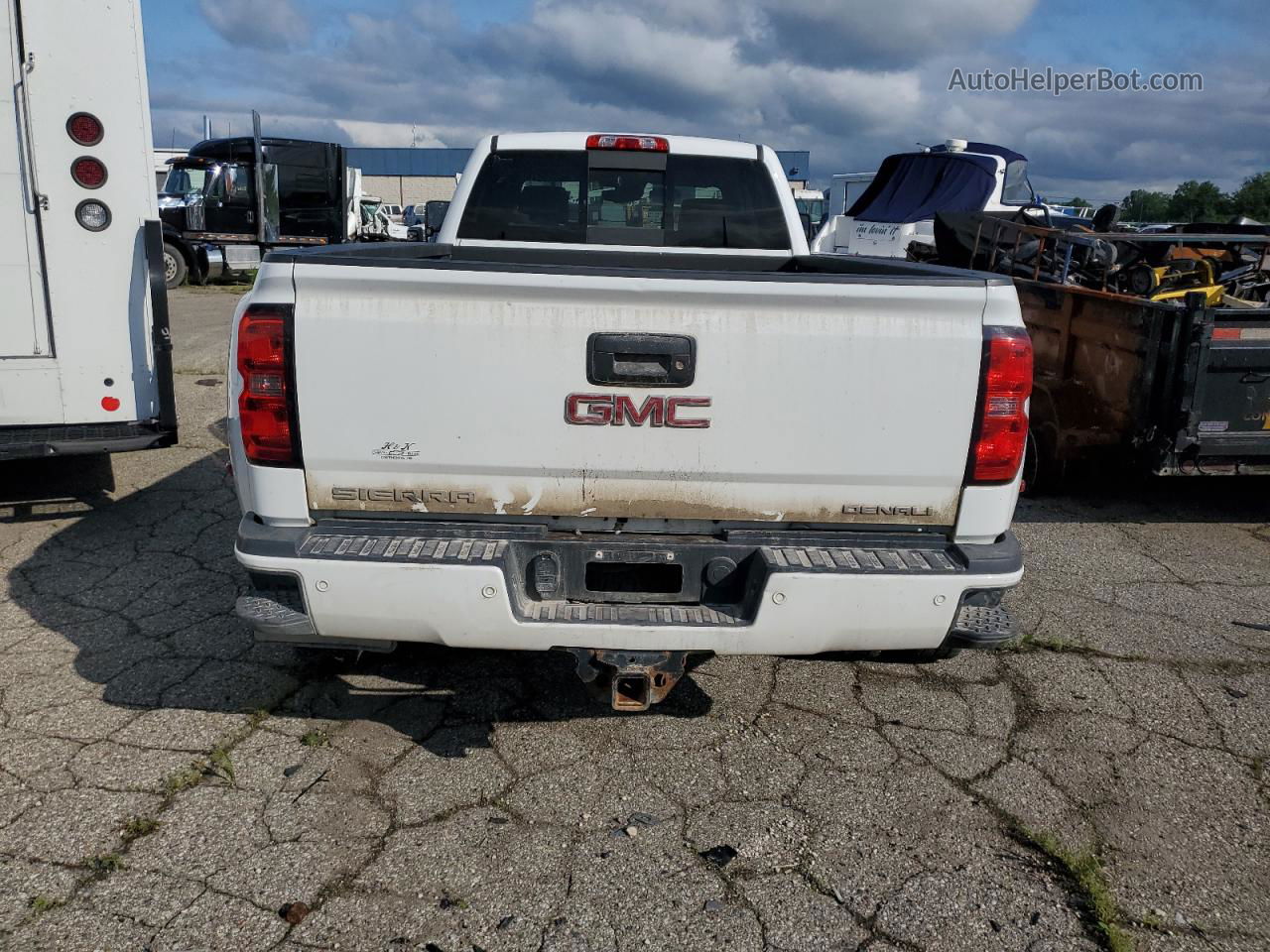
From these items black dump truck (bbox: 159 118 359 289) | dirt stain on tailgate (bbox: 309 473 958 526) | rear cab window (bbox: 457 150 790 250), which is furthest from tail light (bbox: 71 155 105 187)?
black dump truck (bbox: 159 118 359 289)

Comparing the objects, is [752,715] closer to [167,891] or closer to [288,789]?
[288,789]

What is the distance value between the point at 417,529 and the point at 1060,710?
8.41 feet

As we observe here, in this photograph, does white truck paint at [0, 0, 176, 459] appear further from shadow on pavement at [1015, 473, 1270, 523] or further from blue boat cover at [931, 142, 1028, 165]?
blue boat cover at [931, 142, 1028, 165]

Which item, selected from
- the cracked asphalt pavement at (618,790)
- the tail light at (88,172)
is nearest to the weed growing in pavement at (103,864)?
the cracked asphalt pavement at (618,790)

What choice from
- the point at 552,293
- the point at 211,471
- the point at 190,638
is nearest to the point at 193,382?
the point at 211,471

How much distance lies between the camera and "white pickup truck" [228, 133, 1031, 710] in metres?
2.82

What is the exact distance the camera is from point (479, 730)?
354 cm

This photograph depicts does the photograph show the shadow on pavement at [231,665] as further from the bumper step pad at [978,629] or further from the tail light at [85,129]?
the tail light at [85,129]

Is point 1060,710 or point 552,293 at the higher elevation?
point 552,293

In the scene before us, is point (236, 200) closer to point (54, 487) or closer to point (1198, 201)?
point (54, 487)

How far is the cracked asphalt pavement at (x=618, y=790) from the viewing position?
2607 mm

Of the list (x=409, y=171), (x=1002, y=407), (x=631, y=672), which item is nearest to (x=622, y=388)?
(x=631, y=672)

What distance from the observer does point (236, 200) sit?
1852 centimetres

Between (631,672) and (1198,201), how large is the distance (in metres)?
40.5
